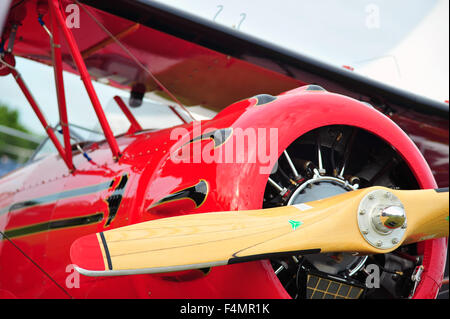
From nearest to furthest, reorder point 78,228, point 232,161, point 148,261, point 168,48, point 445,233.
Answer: point 148,261, point 232,161, point 445,233, point 78,228, point 168,48

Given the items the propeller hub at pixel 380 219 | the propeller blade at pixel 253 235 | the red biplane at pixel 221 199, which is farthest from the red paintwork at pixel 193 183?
the propeller hub at pixel 380 219

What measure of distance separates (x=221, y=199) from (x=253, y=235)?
0.83 ft

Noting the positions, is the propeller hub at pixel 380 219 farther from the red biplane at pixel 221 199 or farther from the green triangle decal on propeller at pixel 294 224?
the green triangle decal on propeller at pixel 294 224

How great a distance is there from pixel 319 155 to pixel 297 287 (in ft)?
1.83

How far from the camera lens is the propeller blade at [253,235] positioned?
5.04 feet

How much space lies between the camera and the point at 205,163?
1.93m

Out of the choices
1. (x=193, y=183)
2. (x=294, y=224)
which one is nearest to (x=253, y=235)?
(x=294, y=224)

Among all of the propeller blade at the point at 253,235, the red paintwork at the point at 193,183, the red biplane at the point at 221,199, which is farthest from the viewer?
the red paintwork at the point at 193,183

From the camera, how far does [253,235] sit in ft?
5.39

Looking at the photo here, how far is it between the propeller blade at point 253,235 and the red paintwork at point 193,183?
0.56 feet

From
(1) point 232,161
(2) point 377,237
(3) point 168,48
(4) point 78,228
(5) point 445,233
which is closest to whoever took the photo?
(2) point 377,237

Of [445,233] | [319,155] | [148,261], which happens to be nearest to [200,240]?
[148,261]

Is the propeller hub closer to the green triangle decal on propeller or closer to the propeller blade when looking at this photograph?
the propeller blade
